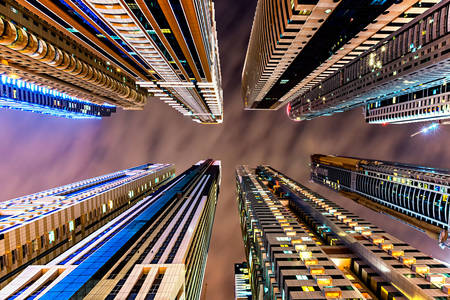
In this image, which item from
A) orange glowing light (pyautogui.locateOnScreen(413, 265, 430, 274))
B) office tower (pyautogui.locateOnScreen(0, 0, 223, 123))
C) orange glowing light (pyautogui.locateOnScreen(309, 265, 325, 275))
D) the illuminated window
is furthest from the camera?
the illuminated window

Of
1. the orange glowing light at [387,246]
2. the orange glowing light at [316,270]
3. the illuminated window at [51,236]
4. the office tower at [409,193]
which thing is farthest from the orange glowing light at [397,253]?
the illuminated window at [51,236]

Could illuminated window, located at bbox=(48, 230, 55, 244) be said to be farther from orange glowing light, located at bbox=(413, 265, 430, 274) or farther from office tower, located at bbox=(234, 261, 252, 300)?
orange glowing light, located at bbox=(413, 265, 430, 274)

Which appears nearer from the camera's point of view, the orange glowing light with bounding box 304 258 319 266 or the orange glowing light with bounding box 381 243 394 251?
the orange glowing light with bounding box 304 258 319 266

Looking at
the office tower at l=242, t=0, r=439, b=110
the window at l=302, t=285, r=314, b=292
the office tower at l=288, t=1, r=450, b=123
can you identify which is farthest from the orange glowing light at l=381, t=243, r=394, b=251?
the office tower at l=288, t=1, r=450, b=123

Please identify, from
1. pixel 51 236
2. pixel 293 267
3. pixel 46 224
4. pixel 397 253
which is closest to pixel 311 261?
pixel 293 267

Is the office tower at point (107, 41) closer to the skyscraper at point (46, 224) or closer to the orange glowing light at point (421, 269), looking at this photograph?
the skyscraper at point (46, 224)

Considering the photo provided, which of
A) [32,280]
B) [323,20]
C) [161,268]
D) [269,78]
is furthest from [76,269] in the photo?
[269,78]

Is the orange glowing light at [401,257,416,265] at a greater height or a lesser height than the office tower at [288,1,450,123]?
lesser
